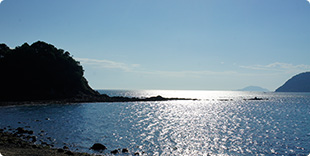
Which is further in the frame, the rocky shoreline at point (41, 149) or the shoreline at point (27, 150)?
the rocky shoreline at point (41, 149)

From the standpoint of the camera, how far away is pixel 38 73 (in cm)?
10100

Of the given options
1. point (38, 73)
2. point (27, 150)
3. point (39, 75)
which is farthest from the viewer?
point (38, 73)

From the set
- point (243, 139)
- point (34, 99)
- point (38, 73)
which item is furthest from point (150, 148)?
point (38, 73)

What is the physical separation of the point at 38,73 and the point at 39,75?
3.73 feet

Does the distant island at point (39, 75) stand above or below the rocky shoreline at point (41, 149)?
above

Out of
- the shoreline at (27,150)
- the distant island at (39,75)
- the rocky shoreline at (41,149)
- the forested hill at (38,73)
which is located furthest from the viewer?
the forested hill at (38,73)

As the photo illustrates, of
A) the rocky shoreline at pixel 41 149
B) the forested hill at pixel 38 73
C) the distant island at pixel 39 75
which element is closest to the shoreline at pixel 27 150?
the rocky shoreline at pixel 41 149

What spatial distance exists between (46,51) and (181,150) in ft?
326

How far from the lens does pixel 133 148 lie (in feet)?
88.3

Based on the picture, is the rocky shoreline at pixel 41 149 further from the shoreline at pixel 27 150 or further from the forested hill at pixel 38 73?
the forested hill at pixel 38 73

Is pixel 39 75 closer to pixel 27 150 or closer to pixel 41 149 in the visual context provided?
pixel 41 149

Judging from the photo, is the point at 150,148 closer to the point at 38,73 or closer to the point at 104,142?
the point at 104,142

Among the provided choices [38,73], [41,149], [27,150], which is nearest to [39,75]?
[38,73]

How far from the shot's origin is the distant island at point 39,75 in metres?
92.6
